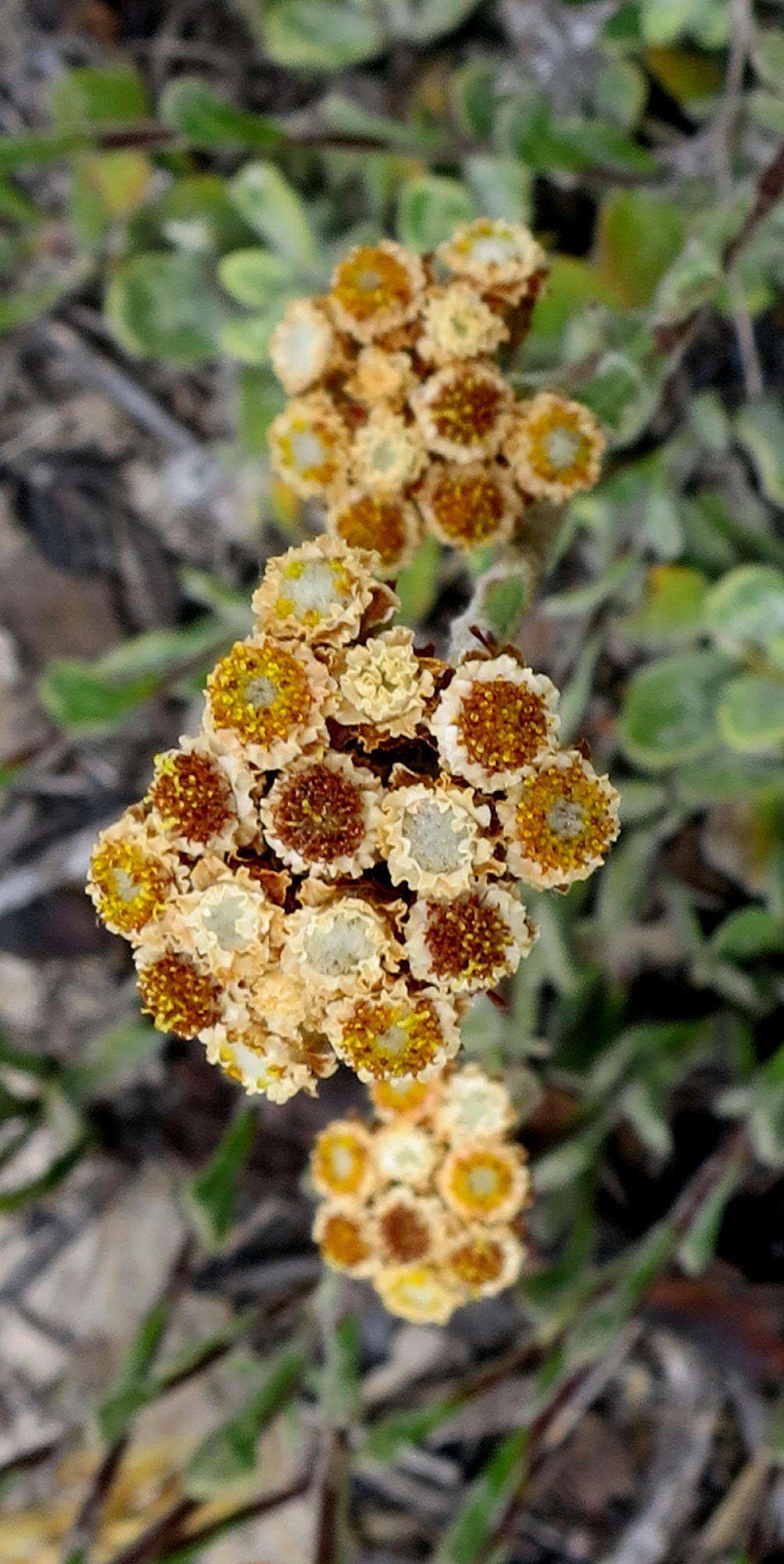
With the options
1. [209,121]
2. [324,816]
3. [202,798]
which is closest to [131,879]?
[202,798]

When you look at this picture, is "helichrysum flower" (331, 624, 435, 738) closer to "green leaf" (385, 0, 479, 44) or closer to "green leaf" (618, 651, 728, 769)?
"green leaf" (618, 651, 728, 769)

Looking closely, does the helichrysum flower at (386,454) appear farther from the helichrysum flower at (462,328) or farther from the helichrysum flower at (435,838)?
the helichrysum flower at (435,838)

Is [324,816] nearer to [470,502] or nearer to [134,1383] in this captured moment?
[470,502]

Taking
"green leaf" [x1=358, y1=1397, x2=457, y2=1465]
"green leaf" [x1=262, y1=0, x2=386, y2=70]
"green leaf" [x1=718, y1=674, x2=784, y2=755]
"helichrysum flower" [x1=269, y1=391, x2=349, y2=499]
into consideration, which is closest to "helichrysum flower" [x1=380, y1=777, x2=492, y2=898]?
"helichrysum flower" [x1=269, y1=391, x2=349, y2=499]

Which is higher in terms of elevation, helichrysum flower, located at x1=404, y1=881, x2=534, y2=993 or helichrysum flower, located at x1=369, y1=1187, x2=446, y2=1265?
helichrysum flower, located at x1=404, y1=881, x2=534, y2=993

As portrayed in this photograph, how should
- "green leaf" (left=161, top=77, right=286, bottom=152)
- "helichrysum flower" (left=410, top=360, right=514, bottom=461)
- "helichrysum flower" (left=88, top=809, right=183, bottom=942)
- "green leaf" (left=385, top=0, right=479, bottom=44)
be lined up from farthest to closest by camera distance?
"green leaf" (left=385, top=0, right=479, bottom=44) < "green leaf" (left=161, top=77, right=286, bottom=152) < "helichrysum flower" (left=410, top=360, right=514, bottom=461) < "helichrysum flower" (left=88, top=809, right=183, bottom=942)

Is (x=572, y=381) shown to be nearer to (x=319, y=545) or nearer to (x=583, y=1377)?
(x=319, y=545)
